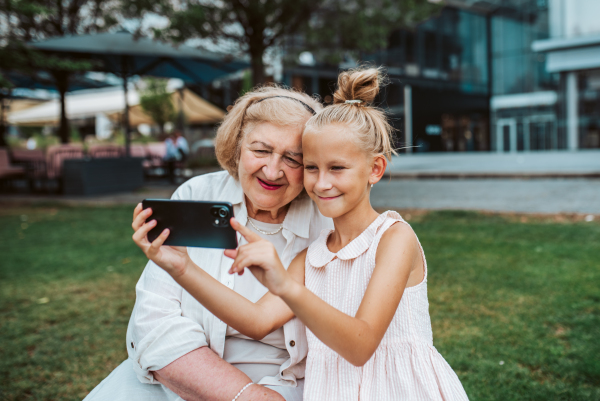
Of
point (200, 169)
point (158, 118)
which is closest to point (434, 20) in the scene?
point (158, 118)

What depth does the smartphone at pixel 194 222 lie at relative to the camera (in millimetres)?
1396

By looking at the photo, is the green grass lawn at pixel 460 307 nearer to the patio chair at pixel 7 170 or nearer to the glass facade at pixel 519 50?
the patio chair at pixel 7 170

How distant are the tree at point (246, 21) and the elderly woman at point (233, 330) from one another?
920 cm

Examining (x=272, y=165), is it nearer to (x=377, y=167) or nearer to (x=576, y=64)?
(x=377, y=167)

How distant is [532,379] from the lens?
291cm

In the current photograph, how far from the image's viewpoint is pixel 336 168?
160cm

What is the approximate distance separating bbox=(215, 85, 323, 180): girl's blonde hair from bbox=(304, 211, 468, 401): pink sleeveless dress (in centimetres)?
55

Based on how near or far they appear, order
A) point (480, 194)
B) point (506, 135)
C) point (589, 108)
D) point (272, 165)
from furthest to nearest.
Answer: point (506, 135), point (589, 108), point (480, 194), point (272, 165)

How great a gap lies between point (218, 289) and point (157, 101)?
29.7 meters

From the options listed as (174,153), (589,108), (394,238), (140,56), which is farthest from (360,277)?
(589,108)

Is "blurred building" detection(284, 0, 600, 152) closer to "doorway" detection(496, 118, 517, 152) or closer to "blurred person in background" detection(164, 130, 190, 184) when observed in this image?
"doorway" detection(496, 118, 517, 152)

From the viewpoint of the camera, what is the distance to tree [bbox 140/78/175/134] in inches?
1152

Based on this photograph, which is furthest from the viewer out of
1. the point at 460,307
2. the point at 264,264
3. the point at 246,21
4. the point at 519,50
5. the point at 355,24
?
the point at 519,50

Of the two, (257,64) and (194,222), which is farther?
(257,64)
